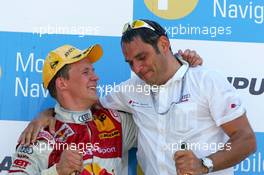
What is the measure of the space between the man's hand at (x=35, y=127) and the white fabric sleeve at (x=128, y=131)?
0.27m

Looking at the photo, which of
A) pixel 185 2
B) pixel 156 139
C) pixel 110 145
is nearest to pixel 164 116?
pixel 156 139

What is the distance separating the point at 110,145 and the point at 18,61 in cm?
53

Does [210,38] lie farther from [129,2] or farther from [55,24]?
[55,24]

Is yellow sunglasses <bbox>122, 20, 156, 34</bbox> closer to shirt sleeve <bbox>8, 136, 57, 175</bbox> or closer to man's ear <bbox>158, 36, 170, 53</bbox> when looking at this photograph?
man's ear <bbox>158, 36, 170, 53</bbox>

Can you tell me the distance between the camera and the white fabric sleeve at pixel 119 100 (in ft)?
6.53

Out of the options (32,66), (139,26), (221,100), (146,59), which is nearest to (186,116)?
(221,100)

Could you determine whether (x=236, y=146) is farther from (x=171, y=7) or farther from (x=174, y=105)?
(x=171, y=7)

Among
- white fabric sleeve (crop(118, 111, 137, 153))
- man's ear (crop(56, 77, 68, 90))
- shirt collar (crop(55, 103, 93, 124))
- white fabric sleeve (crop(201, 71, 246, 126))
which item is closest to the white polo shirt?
white fabric sleeve (crop(201, 71, 246, 126))

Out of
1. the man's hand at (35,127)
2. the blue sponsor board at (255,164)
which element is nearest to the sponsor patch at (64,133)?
the man's hand at (35,127)

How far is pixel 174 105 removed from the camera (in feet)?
5.99

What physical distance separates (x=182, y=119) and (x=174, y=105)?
56mm

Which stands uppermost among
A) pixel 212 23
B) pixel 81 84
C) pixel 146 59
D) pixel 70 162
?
pixel 212 23

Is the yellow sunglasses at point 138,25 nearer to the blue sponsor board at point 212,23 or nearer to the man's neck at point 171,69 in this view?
the man's neck at point 171,69

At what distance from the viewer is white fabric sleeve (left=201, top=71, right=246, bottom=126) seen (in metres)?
1.71
